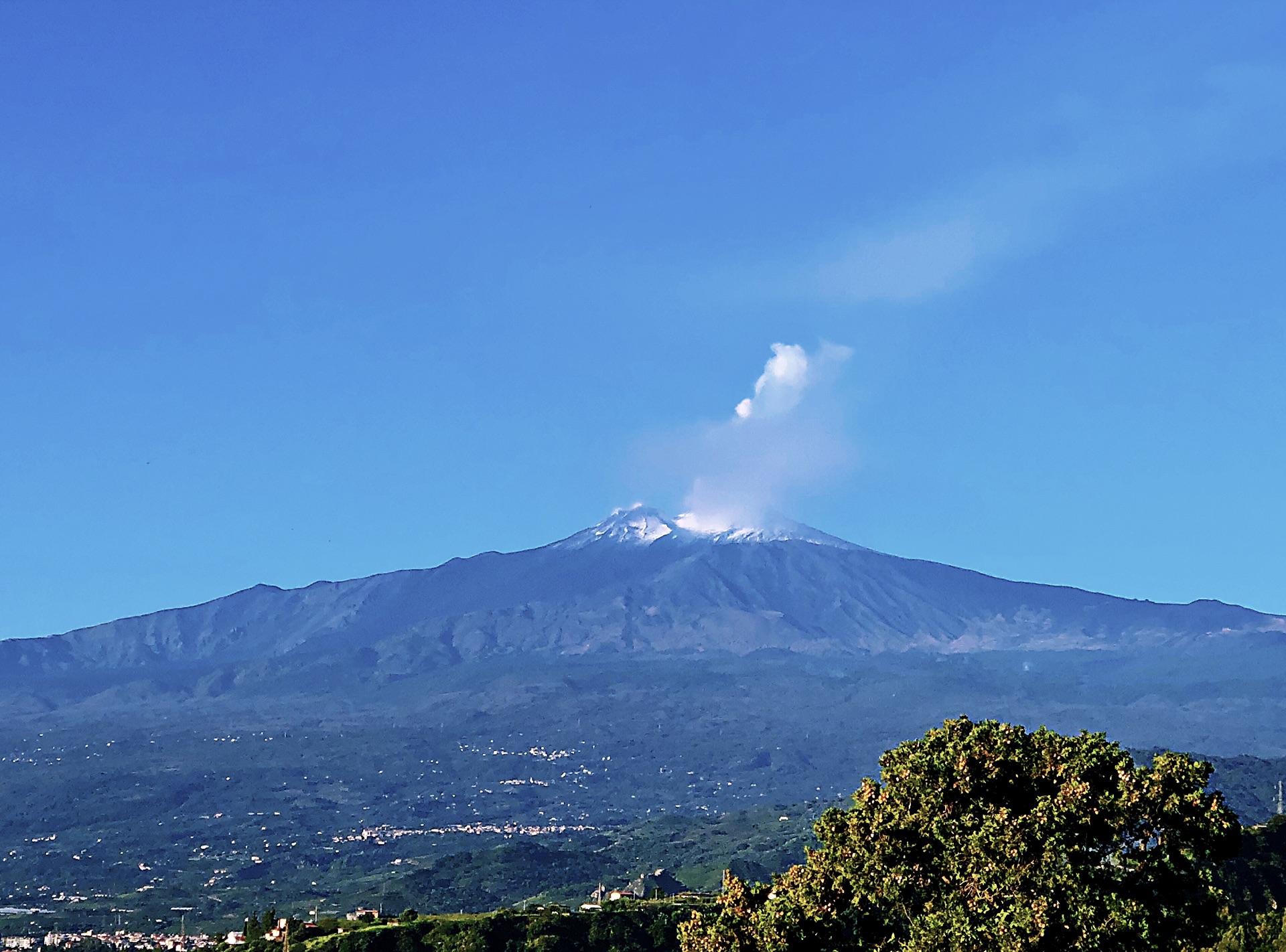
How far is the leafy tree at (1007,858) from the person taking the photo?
107 ft

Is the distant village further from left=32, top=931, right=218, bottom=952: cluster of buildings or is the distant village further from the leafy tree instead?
the leafy tree

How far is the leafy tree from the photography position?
32688mm

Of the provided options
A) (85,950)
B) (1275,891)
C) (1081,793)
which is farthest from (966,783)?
(85,950)

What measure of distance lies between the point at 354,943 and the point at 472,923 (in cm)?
672

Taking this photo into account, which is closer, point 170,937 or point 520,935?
point 520,935

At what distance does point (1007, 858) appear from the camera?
109 feet

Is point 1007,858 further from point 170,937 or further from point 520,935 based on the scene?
point 170,937

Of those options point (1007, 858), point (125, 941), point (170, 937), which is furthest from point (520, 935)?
point (170, 937)

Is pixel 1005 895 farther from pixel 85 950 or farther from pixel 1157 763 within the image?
pixel 85 950

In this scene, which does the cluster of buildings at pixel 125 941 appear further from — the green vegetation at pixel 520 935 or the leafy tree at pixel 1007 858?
the leafy tree at pixel 1007 858

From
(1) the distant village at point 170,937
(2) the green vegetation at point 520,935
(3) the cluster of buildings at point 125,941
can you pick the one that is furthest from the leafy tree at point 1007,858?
(3) the cluster of buildings at point 125,941

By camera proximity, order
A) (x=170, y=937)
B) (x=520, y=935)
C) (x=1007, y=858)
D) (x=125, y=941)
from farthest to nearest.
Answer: (x=170, y=937), (x=125, y=941), (x=520, y=935), (x=1007, y=858)

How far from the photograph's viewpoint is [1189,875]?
3434 centimetres

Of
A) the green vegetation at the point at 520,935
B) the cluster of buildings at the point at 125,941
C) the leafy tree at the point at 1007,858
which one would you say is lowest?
the cluster of buildings at the point at 125,941
